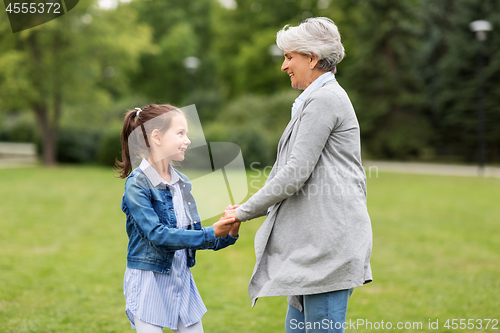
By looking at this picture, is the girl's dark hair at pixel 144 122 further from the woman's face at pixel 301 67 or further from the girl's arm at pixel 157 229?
the woman's face at pixel 301 67

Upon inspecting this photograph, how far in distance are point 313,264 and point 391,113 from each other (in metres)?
29.1

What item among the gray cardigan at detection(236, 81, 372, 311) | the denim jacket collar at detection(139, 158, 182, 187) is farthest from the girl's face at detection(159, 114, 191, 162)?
the gray cardigan at detection(236, 81, 372, 311)

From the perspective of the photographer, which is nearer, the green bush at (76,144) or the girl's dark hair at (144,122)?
the girl's dark hair at (144,122)

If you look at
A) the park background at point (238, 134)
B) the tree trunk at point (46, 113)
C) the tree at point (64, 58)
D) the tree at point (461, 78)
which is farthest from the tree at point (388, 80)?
the tree trunk at point (46, 113)

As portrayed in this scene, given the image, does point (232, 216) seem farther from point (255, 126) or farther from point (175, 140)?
point (255, 126)

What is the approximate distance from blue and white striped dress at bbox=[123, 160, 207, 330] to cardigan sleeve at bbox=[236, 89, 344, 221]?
539 millimetres

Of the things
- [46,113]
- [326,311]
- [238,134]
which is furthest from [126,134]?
[46,113]

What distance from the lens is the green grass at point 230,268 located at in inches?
187

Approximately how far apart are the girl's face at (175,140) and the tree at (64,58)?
1988 centimetres

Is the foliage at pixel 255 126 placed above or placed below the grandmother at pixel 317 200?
below

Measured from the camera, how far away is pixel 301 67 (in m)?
2.44

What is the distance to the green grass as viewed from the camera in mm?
4762

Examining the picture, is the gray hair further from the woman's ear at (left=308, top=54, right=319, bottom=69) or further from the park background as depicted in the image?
the park background

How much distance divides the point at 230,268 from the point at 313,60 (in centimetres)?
470
